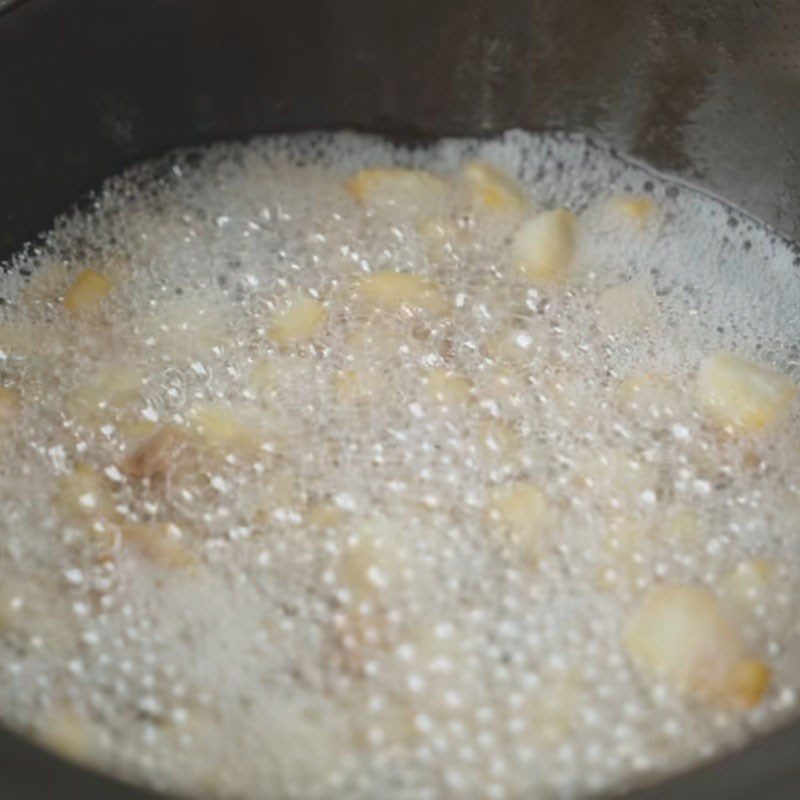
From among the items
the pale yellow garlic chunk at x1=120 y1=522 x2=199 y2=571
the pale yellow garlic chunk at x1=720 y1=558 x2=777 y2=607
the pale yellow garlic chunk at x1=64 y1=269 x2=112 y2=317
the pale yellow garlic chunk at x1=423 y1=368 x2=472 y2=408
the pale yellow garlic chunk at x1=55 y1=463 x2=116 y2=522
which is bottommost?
the pale yellow garlic chunk at x1=55 y1=463 x2=116 y2=522

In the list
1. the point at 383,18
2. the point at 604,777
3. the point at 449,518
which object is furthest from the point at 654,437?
the point at 383,18

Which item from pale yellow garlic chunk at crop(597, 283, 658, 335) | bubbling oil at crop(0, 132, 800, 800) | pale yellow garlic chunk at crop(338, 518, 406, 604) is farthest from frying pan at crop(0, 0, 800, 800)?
pale yellow garlic chunk at crop(338, 518, 406, 604)

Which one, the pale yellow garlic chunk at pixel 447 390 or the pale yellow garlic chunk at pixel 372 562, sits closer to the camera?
the pale yellow garlic chunk at pixel 372 562

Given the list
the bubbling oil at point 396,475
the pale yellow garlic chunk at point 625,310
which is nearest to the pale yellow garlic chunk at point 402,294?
the bubbling oil at point 396,475

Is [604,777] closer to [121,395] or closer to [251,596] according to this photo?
[251,596]

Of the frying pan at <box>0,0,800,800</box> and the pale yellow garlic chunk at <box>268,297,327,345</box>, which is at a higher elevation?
the frying pan at <box>0,0,800,800</box>

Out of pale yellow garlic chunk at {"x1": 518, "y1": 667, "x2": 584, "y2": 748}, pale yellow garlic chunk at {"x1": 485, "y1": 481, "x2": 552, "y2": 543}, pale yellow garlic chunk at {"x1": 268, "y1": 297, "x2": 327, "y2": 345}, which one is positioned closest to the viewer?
pale yellow garlic chunk at {"x1": 518, "y1": 667, "x2": 584, "y2": 748}

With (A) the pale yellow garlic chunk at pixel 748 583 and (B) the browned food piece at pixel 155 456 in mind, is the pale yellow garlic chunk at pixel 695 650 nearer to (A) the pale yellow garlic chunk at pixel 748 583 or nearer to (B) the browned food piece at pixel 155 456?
(A) the pale yellow garlic chunk at pixel 748 583

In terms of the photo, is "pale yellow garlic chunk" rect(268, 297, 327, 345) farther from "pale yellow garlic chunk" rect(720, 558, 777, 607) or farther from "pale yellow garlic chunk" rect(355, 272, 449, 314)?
"pale yellow garlic chunk" rect(720, 558, 777, 607)
